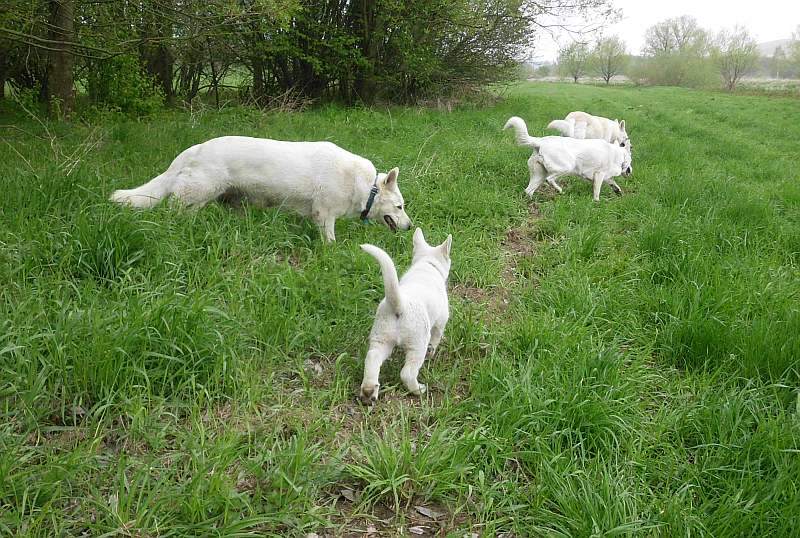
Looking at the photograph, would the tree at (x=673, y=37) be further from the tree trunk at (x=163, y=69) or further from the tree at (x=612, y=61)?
the tree trunk at (x=163, y=69)

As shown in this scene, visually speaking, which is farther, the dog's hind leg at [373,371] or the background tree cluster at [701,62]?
the background tree cluster at [701,62]

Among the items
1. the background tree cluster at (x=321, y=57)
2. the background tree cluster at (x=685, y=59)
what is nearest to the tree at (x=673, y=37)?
the background tree cluster at (x=685, y=59)

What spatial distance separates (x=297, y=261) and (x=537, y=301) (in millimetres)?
2177

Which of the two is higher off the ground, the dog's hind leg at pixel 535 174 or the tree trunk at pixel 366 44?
the tree trunk at pixel 366 44

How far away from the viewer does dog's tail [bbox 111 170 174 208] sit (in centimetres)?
448

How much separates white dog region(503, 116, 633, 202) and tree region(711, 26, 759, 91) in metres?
61.6

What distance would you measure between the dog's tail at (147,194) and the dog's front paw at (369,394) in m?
2.75

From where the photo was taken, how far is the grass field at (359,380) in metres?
2.20

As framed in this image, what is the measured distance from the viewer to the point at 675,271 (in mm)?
4602

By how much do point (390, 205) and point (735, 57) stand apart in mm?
67998

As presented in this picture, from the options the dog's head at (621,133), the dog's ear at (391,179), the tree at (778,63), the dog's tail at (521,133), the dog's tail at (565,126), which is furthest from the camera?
the tree at (778,63)

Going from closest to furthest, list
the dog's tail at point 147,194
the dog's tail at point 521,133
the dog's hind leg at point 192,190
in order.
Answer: the dog's tail at point 147,194 → the dog's hind leg at point 192,190 → the dog's tail at point 521,133

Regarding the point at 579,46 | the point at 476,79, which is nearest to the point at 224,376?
the point at 579,46

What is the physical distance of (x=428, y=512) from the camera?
2322 millimetres
